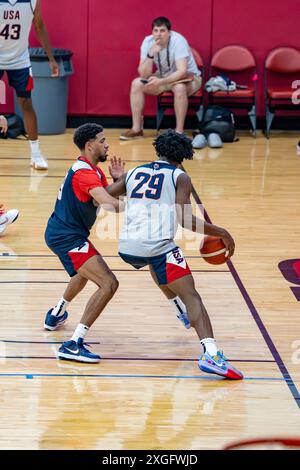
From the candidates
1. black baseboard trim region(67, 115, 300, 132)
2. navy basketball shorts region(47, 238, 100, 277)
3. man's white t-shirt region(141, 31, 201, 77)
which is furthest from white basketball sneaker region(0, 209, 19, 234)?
black baseboard trim region(67, 115, 300, 132)

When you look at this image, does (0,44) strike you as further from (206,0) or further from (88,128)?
(88,128)

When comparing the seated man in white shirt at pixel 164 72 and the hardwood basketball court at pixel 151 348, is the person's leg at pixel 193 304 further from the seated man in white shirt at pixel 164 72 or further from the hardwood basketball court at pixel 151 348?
the seated man in white shirt at pixel 164 72

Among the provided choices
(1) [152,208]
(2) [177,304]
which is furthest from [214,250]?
(1) [152,208]

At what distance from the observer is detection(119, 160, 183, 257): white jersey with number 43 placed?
639 centimetres

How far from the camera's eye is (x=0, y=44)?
11383 mm

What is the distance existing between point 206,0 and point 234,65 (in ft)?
3.19

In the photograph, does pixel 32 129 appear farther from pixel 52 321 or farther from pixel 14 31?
pixel 52 321

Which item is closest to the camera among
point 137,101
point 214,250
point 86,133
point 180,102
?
point 86,133

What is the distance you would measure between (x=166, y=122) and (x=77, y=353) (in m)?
8.24

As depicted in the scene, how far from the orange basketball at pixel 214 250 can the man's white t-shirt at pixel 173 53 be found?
260 inches

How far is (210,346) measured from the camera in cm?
638

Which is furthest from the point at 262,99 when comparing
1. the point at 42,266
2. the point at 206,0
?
the point at 42,266

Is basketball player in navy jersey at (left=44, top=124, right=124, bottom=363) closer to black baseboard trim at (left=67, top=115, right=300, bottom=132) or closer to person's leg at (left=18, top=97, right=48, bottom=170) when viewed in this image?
person's leg at (left=18, top=97, right=48, bottom=170)

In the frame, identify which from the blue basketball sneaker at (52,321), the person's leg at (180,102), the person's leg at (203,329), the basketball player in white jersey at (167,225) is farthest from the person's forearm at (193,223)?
the person's leg at (180,102)
